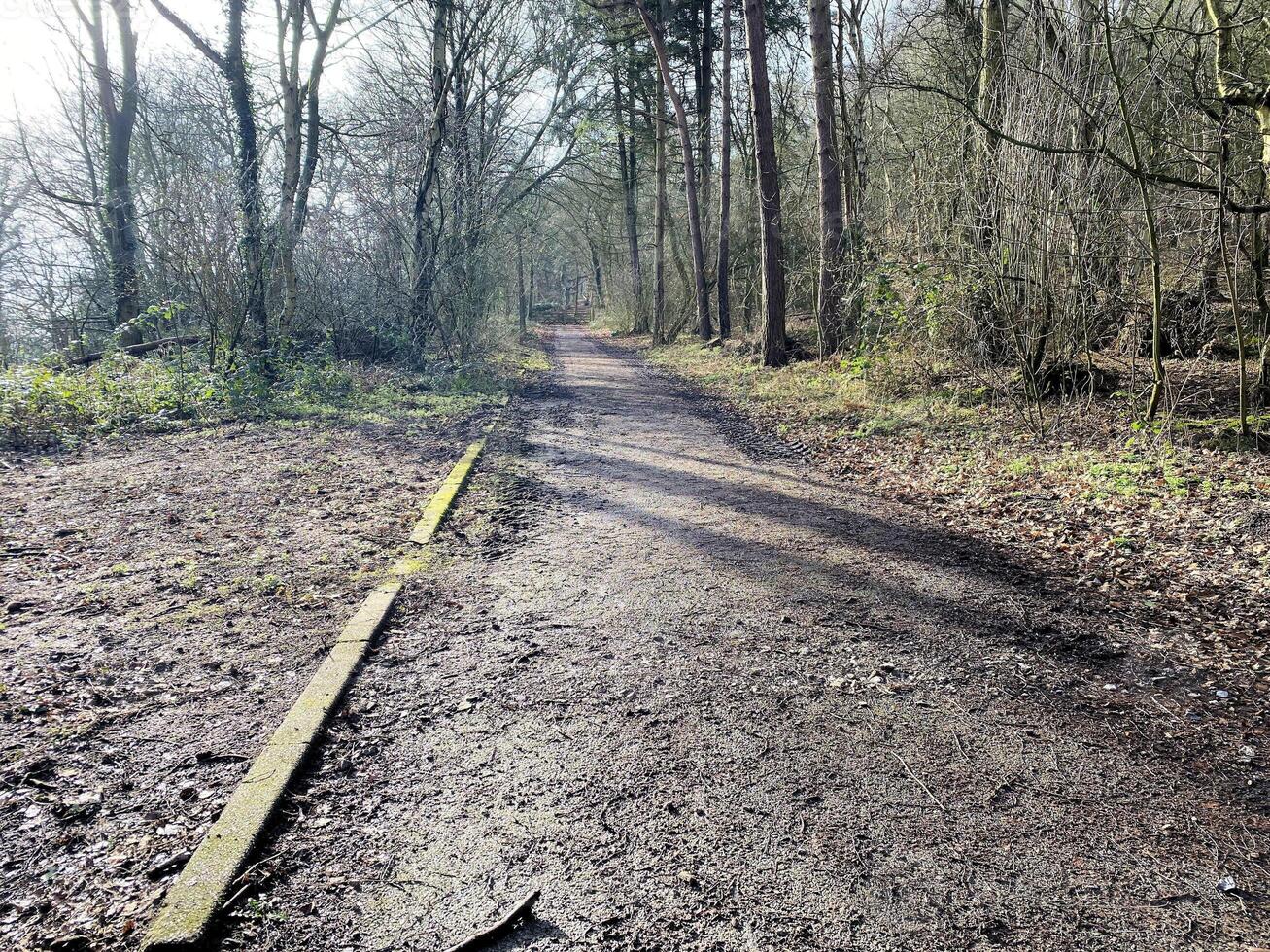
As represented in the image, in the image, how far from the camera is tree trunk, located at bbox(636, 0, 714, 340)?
1892 cm

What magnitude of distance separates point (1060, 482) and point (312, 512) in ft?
19.3

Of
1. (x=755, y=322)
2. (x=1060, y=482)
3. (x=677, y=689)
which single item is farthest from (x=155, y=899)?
(x=755, y=322)

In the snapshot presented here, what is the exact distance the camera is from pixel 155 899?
2.08 metres

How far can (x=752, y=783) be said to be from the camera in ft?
8.52

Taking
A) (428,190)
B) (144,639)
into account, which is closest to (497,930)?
(144,639)

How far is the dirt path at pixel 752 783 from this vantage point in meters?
2.04

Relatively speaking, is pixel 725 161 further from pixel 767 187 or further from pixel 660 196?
pixel 767 187

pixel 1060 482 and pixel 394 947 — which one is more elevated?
pixel 1060 482

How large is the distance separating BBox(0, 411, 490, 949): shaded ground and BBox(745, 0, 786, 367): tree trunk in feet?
30.2

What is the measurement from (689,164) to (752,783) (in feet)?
67.7

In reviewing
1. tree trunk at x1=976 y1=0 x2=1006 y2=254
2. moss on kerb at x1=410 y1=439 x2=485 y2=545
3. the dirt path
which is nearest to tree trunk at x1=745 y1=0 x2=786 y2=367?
tree trunk at x1=976 y1=0 x2=1006 y2=254

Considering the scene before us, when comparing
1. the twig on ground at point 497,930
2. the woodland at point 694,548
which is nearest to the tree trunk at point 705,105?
the woodland at point 694,548

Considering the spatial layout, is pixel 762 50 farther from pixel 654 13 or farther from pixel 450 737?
pixel 450 737

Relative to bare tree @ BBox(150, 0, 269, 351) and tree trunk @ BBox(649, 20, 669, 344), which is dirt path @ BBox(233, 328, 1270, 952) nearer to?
bare tree @ BBox(150, 0, 269, 351)
